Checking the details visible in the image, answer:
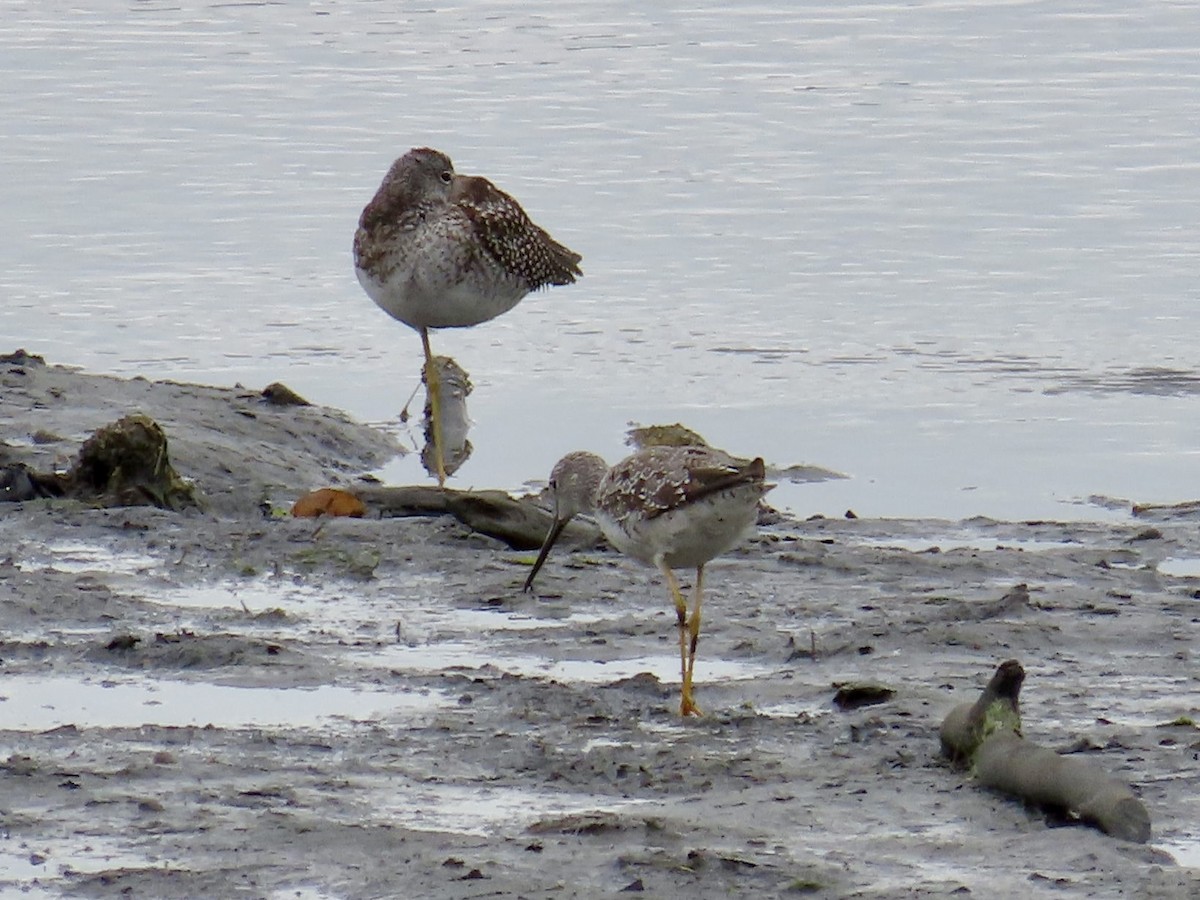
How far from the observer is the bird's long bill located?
7.72 metres

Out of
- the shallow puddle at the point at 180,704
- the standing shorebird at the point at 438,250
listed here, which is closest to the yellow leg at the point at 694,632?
the shallow puddle at the point at 180,704

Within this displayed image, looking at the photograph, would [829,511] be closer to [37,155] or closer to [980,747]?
[980,747]

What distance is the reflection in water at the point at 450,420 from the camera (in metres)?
10.5

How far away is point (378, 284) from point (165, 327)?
2.58m

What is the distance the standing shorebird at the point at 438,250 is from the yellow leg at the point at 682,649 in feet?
11.1

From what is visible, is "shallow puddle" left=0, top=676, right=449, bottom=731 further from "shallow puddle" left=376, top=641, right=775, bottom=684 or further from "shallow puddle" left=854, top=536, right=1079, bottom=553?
"shallow puddle" left=854, top=536, right=1079, bottom=553

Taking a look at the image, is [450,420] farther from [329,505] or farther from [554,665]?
[554,665]

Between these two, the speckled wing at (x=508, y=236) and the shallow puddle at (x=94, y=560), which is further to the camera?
the speckled wing at (x=508, y=236)

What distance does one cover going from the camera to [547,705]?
639 cm

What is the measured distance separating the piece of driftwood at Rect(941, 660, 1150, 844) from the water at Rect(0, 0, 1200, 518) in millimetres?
3596

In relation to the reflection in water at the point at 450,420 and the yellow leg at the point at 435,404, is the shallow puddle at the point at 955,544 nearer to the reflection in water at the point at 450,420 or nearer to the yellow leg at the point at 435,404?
the yellow leg at the point at 435,404

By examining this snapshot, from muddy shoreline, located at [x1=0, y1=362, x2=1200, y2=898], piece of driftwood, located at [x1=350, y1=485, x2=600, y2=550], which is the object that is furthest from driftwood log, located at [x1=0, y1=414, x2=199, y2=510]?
piece of driftwood, located at [x1=350, y1=485, x2=600, y2=550]

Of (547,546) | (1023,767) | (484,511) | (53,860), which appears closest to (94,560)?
(484,511)

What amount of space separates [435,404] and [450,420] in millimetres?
354
